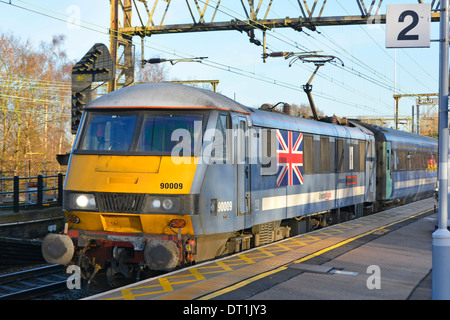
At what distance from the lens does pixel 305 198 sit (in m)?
14.2

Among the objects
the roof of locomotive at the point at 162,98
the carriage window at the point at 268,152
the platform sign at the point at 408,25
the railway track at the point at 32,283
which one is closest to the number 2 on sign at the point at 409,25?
the platform sign at the point at 408,25

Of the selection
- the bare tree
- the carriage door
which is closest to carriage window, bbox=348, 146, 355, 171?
the carriage door

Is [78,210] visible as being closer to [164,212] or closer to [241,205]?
[164,212]

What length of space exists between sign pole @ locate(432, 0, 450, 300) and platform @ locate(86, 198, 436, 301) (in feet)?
2.56

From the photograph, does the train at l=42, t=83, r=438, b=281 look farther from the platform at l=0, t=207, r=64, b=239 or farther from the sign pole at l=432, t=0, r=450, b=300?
the platform at l=0, t=207, r=64, b=239

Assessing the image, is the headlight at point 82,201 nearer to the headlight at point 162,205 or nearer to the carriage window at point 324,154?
the headlight at point 162,205

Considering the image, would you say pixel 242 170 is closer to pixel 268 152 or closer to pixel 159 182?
pixel 268 152

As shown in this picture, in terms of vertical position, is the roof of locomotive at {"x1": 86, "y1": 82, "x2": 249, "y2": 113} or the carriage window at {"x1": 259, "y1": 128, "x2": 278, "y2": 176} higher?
the roof of locomotive at {"x1": 86, "y1": 82, "x2": 249, "y2": 113}

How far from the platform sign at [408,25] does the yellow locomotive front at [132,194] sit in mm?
3400

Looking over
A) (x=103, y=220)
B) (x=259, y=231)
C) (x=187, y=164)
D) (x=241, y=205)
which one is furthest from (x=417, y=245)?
(x=103, y=220)

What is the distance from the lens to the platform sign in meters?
7.77

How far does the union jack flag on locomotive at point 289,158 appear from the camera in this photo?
495 inches

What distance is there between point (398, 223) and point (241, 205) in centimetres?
807
